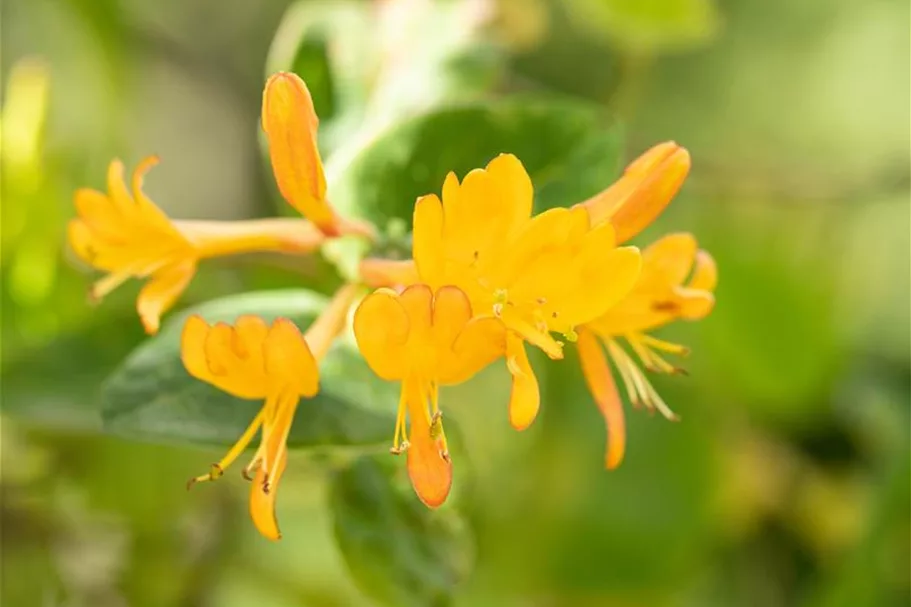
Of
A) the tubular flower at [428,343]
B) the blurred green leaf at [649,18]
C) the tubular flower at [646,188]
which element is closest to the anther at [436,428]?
the tubular flower at [428,343]

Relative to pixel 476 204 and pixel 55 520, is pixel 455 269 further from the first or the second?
pixel 55 520

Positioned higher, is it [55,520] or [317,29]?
[317,29]

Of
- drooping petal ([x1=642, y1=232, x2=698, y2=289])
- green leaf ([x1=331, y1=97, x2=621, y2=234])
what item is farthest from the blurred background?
drooping petal ([x1=642, y1=232, x2=698, y2=289])

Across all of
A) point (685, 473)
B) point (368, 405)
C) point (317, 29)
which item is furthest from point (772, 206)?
point (368, 405)

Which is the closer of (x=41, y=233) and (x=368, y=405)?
(x=368, y=405)

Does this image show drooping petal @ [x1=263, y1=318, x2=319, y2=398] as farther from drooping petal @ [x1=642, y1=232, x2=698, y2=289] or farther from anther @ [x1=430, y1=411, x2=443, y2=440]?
drooping petal @ [x1=642, y1=232, x2=698, y2=289]

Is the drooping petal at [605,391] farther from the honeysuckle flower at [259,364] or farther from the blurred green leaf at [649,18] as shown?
the blurred green leaf at [649,18]

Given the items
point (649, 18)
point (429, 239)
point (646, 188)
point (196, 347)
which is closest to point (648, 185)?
point (646, 188)
